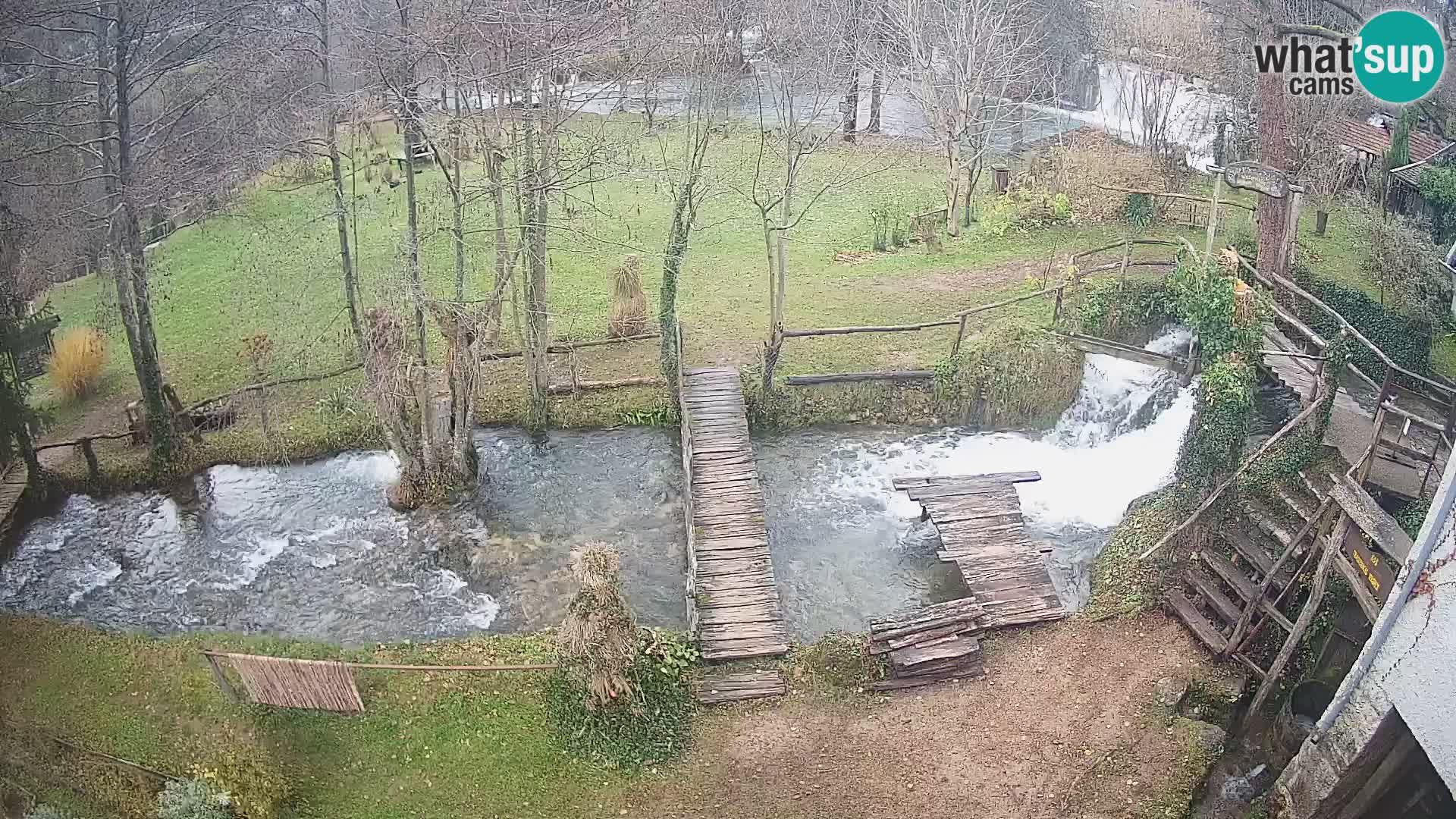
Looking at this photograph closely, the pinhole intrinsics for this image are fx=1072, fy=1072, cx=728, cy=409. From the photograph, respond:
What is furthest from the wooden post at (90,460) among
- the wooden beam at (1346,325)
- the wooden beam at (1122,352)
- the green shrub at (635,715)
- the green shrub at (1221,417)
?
the wooden beam at (1346,325)

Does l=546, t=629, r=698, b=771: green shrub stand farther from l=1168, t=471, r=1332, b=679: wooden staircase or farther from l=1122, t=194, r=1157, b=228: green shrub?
l=1122, t=194, r=1157, b=228: green shrub

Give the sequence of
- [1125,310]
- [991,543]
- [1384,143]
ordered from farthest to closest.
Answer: [1384,143] → [1125,310] → [991,543]

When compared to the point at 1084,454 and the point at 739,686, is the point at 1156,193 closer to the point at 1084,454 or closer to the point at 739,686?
the point at 1084,454

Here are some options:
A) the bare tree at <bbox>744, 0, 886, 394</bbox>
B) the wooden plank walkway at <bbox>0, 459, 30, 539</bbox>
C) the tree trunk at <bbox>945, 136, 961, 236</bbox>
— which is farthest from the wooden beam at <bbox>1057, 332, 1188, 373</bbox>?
the wooden plank walkway at <bbox>0, 459, 30, 539</bbox>

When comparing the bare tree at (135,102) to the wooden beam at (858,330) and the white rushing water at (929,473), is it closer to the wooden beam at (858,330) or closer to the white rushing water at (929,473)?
the wooden beam at (858,330)

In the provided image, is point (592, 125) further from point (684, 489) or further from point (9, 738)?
point (9, 738)

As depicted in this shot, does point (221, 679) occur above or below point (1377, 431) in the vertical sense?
below

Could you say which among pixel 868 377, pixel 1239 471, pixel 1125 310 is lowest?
pixel 868 377

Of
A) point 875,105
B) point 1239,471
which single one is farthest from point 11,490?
point 875,105

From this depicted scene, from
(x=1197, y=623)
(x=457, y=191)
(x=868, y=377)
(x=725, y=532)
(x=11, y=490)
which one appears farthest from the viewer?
(x=868, y=377)
